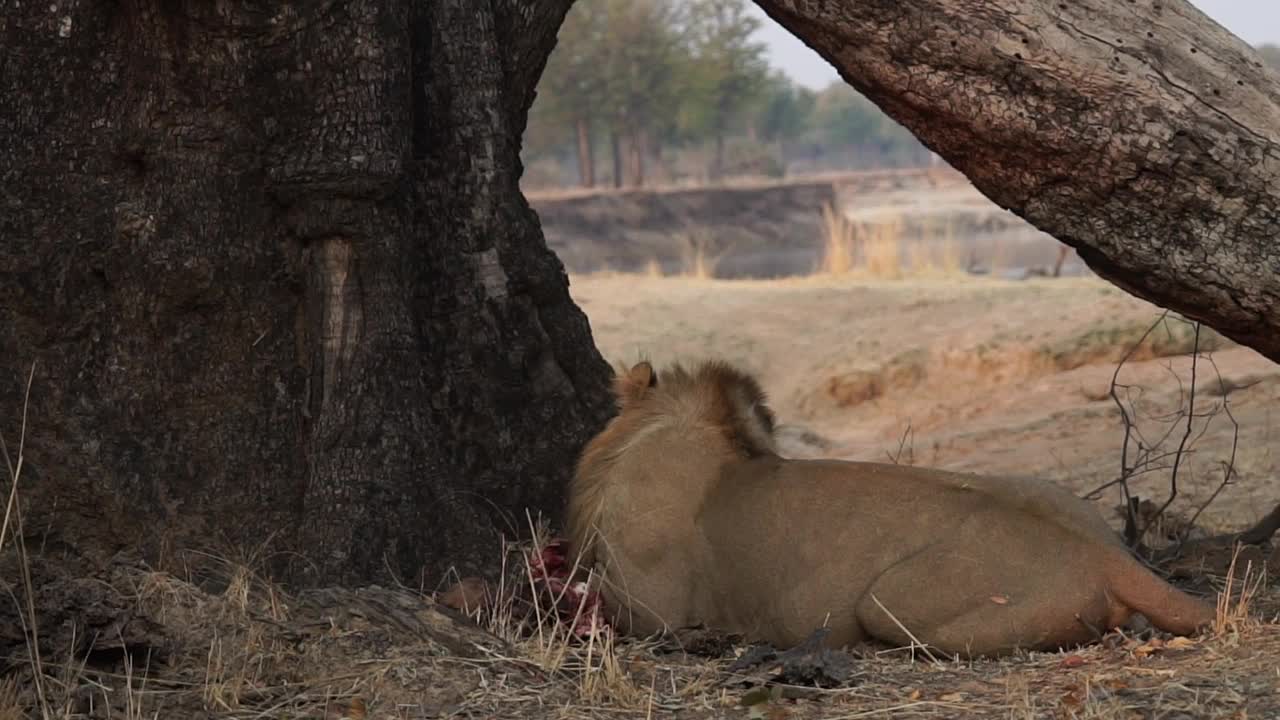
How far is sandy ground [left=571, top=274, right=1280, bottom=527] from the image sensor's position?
816cm

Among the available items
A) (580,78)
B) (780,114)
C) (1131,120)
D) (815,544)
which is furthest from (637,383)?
(780,114)

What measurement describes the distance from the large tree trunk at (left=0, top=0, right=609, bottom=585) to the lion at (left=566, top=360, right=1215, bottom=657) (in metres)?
0.55

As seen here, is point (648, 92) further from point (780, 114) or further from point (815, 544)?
point (815, 544)

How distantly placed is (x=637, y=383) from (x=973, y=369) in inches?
271

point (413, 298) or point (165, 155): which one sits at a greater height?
point (165, 155)

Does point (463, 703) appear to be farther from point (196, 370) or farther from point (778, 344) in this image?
point (778, 344)

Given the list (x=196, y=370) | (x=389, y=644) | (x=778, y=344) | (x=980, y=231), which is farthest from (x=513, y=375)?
(x=980, y=231)

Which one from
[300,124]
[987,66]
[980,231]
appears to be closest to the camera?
[987,66]

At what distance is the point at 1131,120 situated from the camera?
450cm

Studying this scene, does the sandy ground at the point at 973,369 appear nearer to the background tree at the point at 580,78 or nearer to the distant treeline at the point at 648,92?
the distant treeline at the point at 648,92

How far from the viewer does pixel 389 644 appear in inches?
167

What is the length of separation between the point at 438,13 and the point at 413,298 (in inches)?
37.7

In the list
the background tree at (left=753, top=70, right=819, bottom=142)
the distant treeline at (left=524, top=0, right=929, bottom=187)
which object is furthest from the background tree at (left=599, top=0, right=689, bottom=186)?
the background tree at (left=753, top=70, right=819, bottom=142)

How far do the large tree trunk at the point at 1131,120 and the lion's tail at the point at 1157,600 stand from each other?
85cm
